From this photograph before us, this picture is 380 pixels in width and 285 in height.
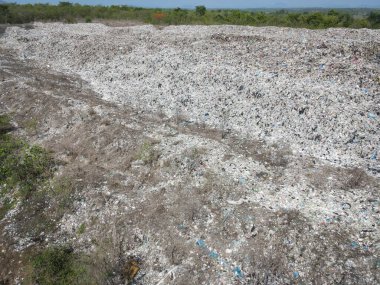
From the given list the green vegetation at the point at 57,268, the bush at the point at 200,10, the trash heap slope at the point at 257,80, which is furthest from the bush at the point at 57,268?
the bush at the point at 200,10

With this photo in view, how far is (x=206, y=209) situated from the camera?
7980 millimetres

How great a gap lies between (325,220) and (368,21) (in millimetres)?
22289

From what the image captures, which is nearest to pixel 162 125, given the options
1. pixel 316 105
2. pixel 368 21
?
pixel 316 105

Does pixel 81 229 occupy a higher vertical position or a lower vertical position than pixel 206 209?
lower

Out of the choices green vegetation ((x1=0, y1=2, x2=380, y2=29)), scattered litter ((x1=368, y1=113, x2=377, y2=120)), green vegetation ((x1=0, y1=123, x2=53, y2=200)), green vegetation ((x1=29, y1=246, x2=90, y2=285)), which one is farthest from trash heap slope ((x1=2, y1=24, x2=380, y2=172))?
green vegetation ((x1=29, y1=246, x2=90, y2=285))

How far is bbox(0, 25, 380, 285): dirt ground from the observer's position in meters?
6.69

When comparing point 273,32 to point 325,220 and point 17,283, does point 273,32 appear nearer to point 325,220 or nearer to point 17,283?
point 325,220

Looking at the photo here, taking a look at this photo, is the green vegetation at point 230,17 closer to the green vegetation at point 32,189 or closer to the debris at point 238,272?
the green vegetation at point 32,189

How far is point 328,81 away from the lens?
503 inches

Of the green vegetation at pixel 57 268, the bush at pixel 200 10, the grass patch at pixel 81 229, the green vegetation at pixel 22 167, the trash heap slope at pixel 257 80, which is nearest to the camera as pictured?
the green vegetation at pixel 57 268

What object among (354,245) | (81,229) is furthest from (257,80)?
(81,229)

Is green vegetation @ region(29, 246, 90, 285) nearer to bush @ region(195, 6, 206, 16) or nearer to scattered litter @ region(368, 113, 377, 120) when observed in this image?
scattered litter @ region(368, 113, 377, 120)

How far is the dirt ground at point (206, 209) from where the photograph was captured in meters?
6.69

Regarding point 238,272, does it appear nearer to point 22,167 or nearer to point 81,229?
point 81,229
